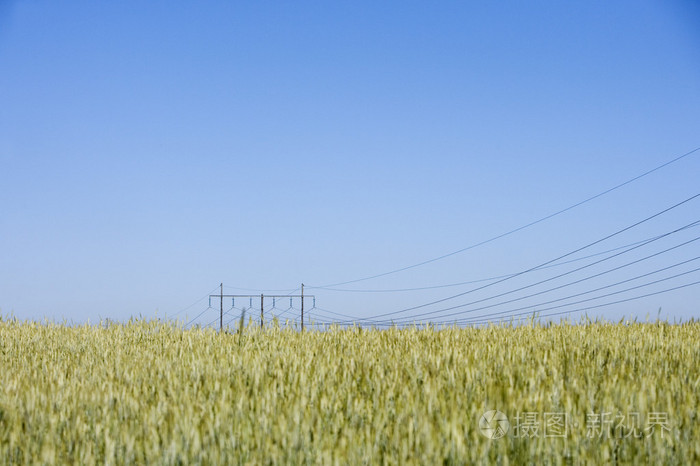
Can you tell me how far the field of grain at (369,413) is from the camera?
12.2 ft

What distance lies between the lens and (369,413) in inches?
169

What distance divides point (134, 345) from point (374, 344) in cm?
430

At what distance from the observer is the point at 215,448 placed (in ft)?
12.2

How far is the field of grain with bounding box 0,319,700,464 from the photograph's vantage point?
3705mm

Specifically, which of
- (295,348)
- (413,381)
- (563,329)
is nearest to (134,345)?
(295,348)
